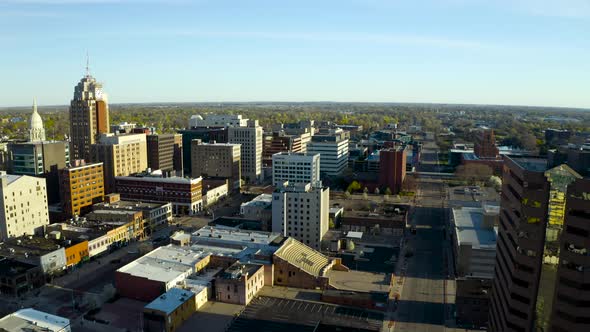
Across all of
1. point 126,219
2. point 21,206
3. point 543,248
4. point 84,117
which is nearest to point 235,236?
point 126,219

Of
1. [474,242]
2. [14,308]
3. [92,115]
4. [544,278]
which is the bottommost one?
[14,308]

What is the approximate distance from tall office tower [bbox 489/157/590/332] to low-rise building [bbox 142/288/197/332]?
92.0ft

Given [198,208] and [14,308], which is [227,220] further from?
[14,308]

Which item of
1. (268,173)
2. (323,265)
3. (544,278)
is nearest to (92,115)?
(268,173)

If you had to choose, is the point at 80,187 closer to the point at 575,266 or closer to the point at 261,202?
the point at 261,202

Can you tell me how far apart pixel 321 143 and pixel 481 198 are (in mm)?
44700

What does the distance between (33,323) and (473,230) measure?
51475mm

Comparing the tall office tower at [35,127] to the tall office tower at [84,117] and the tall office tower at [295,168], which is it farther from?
the tall office tower at [295,168]

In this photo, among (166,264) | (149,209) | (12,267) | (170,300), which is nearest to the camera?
(170,300)

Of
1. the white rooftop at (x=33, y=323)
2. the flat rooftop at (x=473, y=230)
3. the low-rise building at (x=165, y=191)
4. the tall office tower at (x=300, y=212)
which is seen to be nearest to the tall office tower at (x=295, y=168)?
the low-rise building at (x=165, y=191)

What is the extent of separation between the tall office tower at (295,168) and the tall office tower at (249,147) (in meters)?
18.9

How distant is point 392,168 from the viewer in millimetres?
104062

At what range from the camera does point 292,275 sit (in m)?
53.5

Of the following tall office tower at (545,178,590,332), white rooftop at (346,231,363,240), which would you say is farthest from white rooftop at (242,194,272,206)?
tall office tower at (545,178,590,332)
